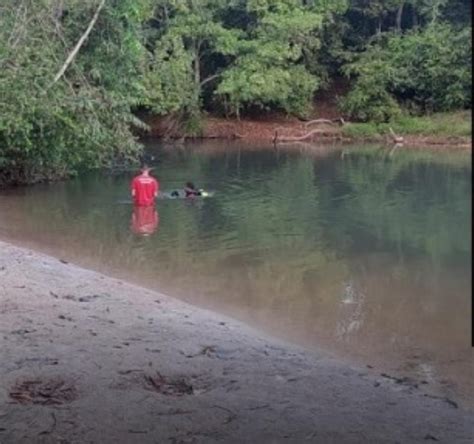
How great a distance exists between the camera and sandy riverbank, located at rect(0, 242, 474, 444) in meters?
5.18

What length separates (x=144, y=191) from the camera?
56.4 ft

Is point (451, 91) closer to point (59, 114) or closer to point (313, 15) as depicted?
point (313, 15)

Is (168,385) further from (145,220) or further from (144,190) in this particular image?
(144,190)

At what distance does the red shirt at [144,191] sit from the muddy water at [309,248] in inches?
13.3

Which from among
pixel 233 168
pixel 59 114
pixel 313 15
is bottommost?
pixel 233 168

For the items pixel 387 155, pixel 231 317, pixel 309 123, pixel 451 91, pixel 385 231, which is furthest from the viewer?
pixel 309 123

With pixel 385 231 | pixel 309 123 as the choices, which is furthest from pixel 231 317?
pixel 309 123

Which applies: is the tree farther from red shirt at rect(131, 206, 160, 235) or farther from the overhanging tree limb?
red shirt at rect(131, 206, 160, 235)

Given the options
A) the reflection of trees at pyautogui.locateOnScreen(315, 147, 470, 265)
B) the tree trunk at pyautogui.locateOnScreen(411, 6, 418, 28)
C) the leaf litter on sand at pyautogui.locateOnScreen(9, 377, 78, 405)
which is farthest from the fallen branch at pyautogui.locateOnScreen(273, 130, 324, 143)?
the leaf litter on sand at pyautogui.locateOnScreen(9, 377, 78, 405)

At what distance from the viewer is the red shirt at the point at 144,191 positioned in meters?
17.1

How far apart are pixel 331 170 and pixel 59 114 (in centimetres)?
1029

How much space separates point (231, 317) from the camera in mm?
9195

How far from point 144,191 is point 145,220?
1028 millimetres

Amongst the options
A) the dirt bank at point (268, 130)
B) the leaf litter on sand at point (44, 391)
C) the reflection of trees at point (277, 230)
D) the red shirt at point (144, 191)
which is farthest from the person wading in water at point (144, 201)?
the dirt bank at point (268, 130)
